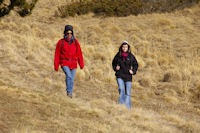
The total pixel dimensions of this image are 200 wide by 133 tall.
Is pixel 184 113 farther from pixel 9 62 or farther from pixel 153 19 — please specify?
pixel 153 19

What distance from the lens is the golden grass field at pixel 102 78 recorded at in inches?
219

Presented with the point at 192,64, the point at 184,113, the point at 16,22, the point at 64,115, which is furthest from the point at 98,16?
the point at 64,115

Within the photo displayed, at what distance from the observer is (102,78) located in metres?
11.2

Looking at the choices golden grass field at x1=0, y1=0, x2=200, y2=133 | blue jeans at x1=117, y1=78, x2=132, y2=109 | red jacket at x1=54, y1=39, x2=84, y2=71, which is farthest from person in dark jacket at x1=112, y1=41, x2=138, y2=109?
red jacket at x1=54, y1=39, x2=84, y2=71

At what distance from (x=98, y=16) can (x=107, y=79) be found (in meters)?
11.6

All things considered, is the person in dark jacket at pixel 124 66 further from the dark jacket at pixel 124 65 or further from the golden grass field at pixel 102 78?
the golden grass field at pixel 102 78

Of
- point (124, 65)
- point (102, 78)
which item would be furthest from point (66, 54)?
point (102, 78)

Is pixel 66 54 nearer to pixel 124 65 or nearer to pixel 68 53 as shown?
pixel 68 53

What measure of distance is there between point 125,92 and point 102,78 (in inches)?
167

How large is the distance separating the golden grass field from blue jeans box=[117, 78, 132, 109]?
0.21m

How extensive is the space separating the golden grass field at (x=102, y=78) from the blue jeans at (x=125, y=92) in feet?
0.69

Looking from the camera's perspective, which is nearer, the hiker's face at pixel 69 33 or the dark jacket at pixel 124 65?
the dark jacket at pixel 124 65

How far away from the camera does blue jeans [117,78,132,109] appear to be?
6849 mm

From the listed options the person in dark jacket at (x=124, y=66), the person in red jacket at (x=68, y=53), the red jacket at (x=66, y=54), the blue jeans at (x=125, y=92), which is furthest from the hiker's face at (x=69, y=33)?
the blue jeans at (x=125, y=92)
